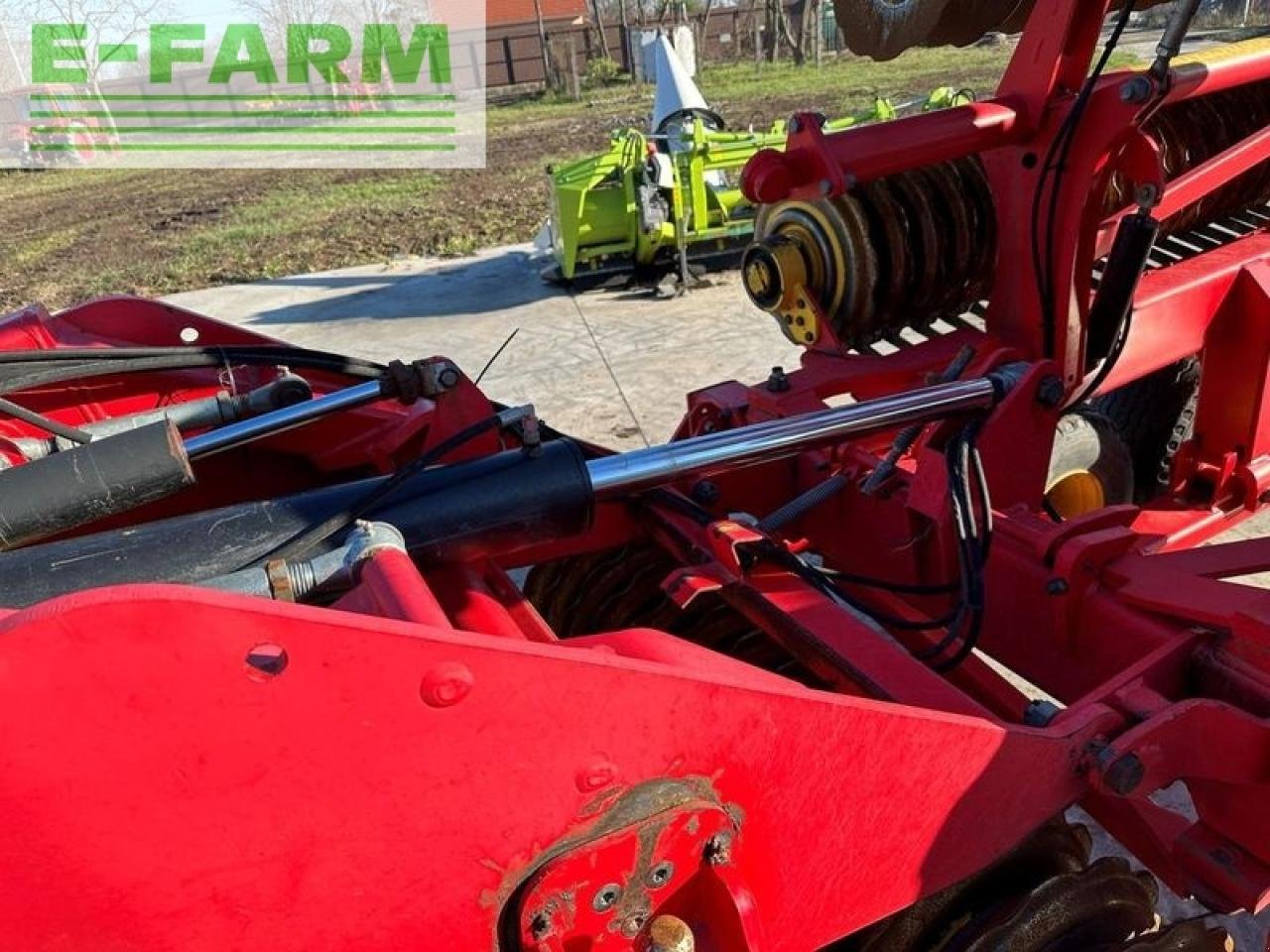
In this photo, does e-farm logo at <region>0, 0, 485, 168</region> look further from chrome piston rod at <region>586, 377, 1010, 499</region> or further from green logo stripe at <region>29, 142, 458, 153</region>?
chrome piston rod at <region>586, 377, 1010, 499</region>

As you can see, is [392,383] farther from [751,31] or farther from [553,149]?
[751,31]

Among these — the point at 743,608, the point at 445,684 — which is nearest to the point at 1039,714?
the point at 743,608

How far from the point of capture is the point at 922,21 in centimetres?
211

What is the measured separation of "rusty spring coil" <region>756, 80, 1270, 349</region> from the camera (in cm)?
252

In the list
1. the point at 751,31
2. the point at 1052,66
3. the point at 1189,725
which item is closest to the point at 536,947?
the point at 1189,725

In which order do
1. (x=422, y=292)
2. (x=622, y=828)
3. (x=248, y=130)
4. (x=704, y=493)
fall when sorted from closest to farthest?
(x=622, y=828), (x=704, y=493), (x=422, y=292), (x=248, y=130)

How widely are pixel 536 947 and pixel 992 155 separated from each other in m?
1.99

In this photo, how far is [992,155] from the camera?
Result: 2412 mm

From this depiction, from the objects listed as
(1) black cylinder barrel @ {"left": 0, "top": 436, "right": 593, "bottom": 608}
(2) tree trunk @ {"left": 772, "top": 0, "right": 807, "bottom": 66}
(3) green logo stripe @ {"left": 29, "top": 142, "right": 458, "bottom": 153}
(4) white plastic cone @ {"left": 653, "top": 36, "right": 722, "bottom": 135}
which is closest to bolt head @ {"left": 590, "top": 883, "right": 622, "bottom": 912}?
(1) black cylinder barrel @ {"left": 0, "top": 436, "right": 593, "bottom": 608}

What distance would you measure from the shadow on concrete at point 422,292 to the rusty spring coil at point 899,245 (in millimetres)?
5549

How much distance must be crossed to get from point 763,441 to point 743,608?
12.9 inches

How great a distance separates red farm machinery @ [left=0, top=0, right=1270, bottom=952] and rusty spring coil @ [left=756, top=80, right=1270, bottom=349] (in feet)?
0.04

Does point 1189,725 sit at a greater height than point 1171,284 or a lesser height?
lesser

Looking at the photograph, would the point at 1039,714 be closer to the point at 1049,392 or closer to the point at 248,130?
the point at 1049,392
